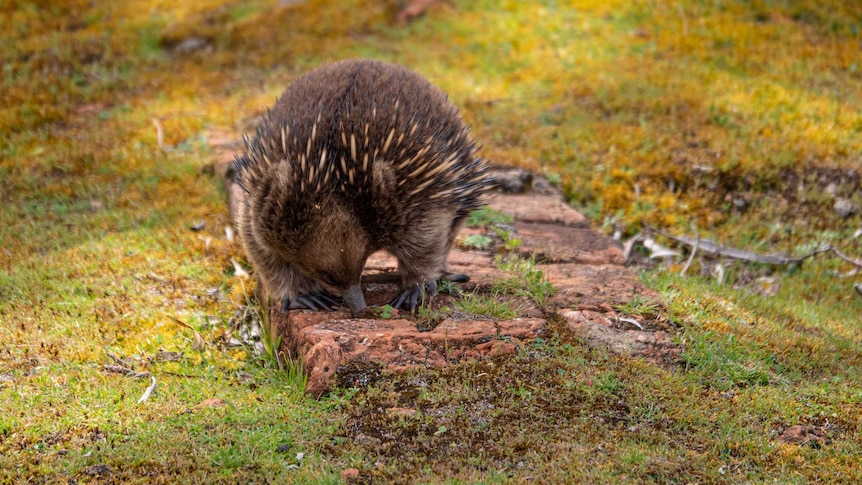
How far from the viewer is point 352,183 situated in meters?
3.17

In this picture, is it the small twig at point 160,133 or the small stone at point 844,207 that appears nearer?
the small stone at point 844,207

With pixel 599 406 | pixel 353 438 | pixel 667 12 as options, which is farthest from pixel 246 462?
pixel 667 12

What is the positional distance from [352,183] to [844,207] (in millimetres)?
3728

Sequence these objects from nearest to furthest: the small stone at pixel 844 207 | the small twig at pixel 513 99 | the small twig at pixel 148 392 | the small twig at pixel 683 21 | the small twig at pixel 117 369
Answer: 1. the small twig at pixel 148 392
2. the small twig at pixel 117 369
3. the small stone at pixel 844 207
4. the small twig at pixel 513 99
5. the small twig at pixel 683 21

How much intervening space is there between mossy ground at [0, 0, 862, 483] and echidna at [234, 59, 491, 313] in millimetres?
560

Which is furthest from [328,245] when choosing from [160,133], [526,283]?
[160,133]

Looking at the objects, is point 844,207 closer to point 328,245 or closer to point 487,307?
point 487,307

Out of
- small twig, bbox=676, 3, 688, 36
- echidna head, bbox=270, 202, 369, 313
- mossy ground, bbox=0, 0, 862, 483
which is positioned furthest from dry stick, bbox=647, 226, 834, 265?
small twig, bbox=676, 3, 688, 36

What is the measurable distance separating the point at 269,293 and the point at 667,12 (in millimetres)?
5421

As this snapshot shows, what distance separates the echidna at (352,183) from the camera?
312 centimetres

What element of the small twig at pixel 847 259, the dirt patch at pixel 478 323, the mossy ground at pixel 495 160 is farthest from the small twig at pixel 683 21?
the dirt patch at pixel 478 323

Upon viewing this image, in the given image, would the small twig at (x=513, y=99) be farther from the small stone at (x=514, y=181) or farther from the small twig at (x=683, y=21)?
the small twig at (x=683, y=21)

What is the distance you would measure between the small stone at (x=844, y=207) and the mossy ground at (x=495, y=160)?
0.06 m

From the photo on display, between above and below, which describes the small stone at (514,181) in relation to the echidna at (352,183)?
below
